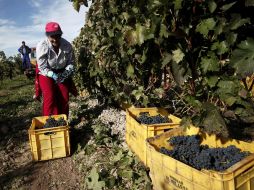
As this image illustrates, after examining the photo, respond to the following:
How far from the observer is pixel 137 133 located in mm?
3928

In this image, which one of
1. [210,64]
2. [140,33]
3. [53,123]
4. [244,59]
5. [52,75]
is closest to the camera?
[244,59]

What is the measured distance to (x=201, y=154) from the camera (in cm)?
304

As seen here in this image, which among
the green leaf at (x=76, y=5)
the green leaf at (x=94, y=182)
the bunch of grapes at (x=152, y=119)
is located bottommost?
the green leaf at (x=94, y=182)

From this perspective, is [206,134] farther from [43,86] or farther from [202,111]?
[43,86]

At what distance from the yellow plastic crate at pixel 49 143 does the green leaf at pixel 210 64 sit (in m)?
2.10

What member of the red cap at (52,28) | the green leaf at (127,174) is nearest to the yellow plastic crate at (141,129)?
the green leaf at (127,174)

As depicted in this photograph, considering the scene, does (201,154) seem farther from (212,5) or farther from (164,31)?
(212,5)

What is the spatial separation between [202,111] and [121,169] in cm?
120

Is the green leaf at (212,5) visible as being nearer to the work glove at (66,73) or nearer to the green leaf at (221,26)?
the green leaf at (221,26)

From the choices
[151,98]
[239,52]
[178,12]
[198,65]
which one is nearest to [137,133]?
[151,98]

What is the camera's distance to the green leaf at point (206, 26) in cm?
286

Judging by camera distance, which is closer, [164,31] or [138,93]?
[164,31]

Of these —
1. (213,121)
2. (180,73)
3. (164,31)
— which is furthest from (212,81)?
(164,31)

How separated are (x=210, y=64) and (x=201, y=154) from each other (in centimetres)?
75
